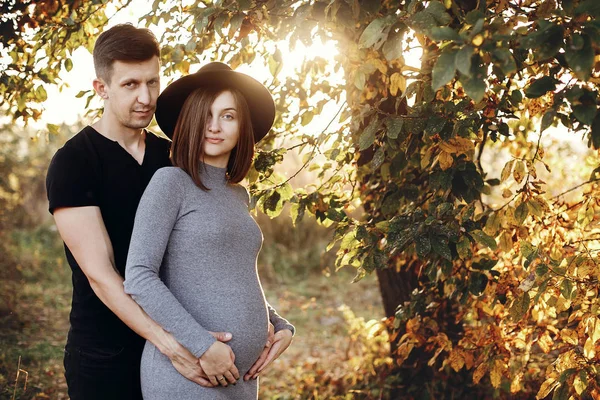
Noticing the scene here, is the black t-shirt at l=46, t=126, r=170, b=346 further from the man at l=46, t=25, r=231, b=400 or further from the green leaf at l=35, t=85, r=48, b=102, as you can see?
the green leaf at l=35, t=85, r=48, b=102

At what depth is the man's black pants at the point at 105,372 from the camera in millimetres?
2195

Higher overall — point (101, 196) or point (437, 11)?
point (437, 11)

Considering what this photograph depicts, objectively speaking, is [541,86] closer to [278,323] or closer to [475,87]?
[475,87]

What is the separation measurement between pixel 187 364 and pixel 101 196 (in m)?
0.66

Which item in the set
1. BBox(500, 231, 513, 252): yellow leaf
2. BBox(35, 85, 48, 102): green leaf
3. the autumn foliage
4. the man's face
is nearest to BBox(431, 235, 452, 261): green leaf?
the autumn foliage

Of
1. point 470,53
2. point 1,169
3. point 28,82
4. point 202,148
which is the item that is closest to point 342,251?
point 202,148

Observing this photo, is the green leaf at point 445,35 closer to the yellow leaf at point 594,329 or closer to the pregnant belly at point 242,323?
the pregnant belly at point 242,323

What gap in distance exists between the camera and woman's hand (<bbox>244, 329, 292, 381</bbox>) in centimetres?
220

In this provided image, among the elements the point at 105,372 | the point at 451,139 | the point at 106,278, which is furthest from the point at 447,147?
the point at 105,372

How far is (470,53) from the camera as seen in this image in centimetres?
139

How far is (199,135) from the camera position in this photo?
2.18 meters

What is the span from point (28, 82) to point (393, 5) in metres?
2.03

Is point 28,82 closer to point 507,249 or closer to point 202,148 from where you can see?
point 202,148

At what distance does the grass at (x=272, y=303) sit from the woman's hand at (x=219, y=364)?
7.78ft
